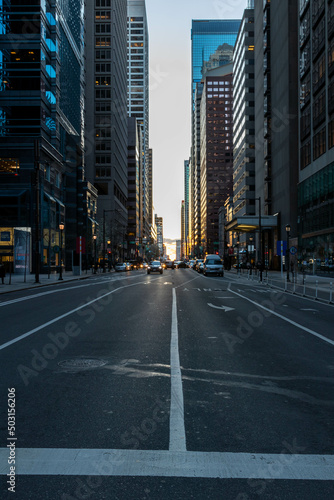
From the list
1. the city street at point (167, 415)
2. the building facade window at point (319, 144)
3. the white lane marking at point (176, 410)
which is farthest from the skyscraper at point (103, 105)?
the white lane marking at point (176, 410)

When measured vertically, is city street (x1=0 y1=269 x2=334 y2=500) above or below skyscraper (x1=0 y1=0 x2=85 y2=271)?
below

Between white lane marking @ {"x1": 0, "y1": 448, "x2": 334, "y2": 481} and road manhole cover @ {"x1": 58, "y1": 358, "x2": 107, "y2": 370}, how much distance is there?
9.51 feet

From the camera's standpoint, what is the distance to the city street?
3.21 meters

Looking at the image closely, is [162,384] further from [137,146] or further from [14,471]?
[137,146]

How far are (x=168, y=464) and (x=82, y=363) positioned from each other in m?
3.74

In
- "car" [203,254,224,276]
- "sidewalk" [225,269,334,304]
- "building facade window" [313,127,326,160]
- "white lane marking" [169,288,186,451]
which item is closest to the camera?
"white lane marking" [169,288,186,451]

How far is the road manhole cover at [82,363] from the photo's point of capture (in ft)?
21.8

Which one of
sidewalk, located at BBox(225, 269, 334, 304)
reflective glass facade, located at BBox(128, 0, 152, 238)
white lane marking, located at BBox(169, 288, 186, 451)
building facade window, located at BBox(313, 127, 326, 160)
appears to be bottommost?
sidewalk, located at BBox(225, 269, 334, 304)

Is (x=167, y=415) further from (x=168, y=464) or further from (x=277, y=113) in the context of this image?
(x=277, y=113)

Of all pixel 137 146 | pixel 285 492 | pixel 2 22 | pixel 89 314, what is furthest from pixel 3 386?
pixel 137 146

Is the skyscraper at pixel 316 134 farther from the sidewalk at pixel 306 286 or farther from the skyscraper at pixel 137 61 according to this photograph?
the skyscraper at pixel 137 61

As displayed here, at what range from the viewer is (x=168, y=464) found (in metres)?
3.45

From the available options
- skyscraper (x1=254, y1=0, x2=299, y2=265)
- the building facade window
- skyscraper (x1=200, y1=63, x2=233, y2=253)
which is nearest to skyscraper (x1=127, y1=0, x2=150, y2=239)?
skyscraper (x1=200, y1=63, x2=233, y2=253)

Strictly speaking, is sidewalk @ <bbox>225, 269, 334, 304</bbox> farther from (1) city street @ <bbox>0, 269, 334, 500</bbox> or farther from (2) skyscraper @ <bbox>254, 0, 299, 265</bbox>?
(2) skyscraper @ <bbox>254, 0, 299, 265</bbox>
